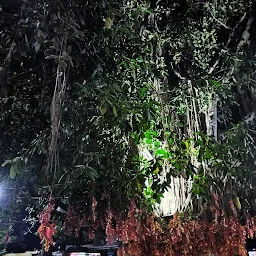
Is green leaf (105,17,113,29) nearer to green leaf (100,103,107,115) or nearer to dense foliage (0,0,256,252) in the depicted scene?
dense foliage (0,0,256,252)

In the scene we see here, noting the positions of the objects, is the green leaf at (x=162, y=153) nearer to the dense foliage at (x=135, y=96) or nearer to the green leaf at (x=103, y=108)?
the dense foliage at (x=135, y=96)

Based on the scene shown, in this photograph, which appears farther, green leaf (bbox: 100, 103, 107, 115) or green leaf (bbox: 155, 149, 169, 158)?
green leaf (bbox: 155, 149, 169, 158)

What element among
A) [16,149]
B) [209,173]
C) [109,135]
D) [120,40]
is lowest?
[209,173]

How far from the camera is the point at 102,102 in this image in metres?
2.22

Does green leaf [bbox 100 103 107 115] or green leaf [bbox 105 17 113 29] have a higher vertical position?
green leaf [bbox 105 17 113 29]

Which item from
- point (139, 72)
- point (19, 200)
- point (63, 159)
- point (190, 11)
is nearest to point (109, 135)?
point (63, 159)

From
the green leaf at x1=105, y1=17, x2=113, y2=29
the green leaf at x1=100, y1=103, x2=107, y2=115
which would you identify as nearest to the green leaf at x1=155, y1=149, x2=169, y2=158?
the green leaf at x1=100, y1=103, x2=107, y2=115

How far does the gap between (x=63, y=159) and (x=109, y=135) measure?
457 mm

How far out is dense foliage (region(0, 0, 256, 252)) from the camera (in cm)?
237

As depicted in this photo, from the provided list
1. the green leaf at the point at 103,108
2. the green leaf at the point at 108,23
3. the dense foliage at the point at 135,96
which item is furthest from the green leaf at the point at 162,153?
the green leaf at the point at 108,23

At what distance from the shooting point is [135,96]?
2.95 metres

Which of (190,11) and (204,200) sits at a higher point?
(190,11)

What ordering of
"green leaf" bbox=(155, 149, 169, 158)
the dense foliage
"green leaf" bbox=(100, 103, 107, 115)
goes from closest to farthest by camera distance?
"green leaf" bbox=(100, 103, 107, 115)
the dense foliage
"green leaf" bbox=(155, 149, 169, 158)

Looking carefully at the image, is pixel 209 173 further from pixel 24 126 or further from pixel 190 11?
pixel 24 126
